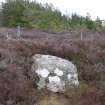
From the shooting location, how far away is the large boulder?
11.2 m

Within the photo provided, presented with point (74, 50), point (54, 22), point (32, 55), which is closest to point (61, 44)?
point (74, 50)

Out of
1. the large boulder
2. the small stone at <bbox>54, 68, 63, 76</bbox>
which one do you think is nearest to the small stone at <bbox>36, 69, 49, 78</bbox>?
the large boulder

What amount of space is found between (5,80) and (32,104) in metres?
1.19

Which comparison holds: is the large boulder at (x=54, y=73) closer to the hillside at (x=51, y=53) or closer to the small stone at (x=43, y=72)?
the small stone at (x=43, y=72)

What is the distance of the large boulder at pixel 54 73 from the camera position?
11.2 metres

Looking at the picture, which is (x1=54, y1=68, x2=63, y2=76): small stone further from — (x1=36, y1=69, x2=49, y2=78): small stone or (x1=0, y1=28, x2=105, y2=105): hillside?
(x1=0, y1=28, x2=105, y2=105): hillside

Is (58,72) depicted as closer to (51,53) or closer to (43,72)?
(43,72)

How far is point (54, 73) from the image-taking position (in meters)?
11.7

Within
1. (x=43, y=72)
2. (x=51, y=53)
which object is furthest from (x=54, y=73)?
(x=51, y=53)

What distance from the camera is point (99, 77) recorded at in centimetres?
1205

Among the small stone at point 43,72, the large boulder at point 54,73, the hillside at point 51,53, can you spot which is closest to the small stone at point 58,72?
the large boulder at point 54,73

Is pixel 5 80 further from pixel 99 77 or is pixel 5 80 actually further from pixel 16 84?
pixel 99 77

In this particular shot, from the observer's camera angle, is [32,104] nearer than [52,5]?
Yes

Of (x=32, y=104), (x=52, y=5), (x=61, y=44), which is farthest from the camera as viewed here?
(x=52, y=5)
